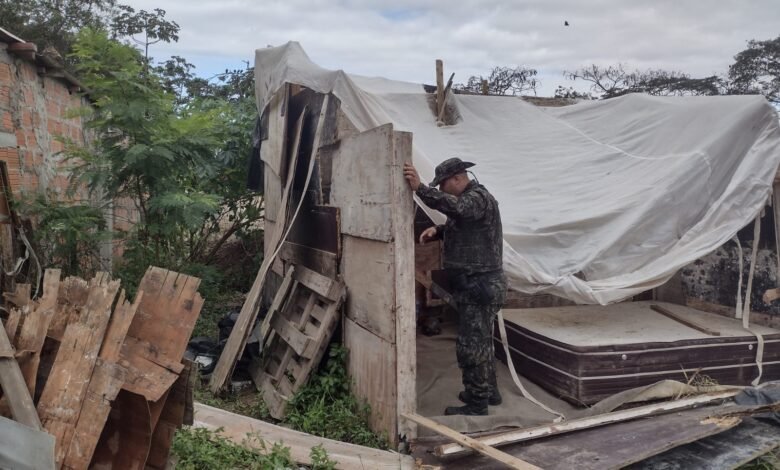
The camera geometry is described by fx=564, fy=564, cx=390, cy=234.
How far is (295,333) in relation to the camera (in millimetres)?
4723

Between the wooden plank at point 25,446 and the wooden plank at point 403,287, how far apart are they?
6.40 feet

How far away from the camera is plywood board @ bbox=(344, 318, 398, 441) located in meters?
3.70

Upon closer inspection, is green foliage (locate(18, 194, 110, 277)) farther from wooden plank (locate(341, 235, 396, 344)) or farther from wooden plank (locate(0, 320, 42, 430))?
wooden plank (locate(0, 320, 42, 430))

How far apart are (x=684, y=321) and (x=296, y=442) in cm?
348

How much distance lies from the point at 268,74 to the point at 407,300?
10.3 ft

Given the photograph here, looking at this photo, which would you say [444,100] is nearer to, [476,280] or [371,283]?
[476,280]

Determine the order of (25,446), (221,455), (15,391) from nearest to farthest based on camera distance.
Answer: (25,446) → (15,391) → (221,455)

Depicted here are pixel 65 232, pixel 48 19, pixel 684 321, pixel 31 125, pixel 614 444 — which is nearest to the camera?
pixel 614 444

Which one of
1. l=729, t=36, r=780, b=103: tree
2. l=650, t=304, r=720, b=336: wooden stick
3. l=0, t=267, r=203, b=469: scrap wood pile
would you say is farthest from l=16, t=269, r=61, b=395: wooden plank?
l=729, t=36, r=780, b=103: tree

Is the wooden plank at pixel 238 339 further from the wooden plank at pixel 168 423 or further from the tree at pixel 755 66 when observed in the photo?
the tree at pixel 755 66

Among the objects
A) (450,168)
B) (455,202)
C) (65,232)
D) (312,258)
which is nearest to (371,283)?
(455,202)

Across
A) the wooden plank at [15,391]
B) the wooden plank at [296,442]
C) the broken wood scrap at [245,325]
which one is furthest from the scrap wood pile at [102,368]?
the broken wood scrap at [245,325]

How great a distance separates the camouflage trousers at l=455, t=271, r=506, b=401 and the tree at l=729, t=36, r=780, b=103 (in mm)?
17107

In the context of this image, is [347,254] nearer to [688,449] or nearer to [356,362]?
[356,362]
